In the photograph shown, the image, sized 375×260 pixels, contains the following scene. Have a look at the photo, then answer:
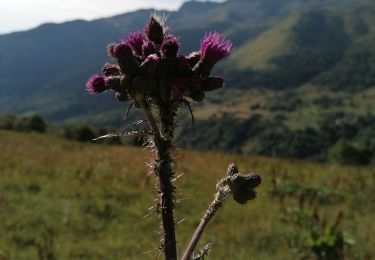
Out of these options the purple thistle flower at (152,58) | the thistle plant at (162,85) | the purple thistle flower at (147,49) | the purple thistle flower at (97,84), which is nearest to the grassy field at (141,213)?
the purple thistle flower at (97,84)

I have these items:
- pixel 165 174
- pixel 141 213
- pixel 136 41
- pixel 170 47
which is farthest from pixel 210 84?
pixel 141 213

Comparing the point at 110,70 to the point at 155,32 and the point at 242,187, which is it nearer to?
the point at 155,32

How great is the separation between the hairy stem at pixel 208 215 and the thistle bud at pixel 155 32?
2.42 ft

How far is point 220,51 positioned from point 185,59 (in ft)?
0.92

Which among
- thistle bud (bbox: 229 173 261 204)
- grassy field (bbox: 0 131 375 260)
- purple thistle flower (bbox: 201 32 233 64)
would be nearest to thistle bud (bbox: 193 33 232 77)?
purple thistle flower (bbox: 201 32 233 64)

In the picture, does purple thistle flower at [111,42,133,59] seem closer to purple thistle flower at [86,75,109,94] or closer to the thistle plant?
the thistle plant

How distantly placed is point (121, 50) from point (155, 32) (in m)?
0.27

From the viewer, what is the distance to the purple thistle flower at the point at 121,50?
2.36m

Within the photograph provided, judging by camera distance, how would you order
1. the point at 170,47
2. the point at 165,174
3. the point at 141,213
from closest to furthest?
1. the point at 165,174
2. the point at 170,47
3. the point at 141,213

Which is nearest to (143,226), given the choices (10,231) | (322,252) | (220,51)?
(10,231)

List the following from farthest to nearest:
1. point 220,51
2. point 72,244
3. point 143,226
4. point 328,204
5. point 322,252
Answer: point 328,204
point 143,226
point 72,244
point 322,252
point 220,51

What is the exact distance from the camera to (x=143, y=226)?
14445mm

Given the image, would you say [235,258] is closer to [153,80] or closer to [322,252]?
[322,252]

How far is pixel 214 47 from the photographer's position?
105 inches
